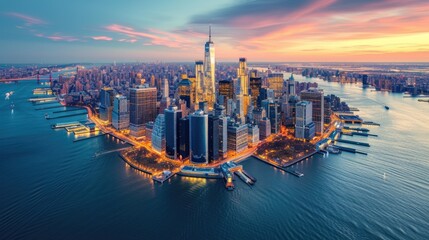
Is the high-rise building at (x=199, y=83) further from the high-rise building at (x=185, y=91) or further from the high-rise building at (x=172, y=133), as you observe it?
the high-rise building at (x=172, y=133)

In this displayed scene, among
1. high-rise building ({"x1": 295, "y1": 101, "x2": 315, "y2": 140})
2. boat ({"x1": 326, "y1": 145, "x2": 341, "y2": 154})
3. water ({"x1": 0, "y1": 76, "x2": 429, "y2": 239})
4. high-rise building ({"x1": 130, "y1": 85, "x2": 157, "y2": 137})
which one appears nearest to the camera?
water ({"x1": 0, "y1": 76, "x2": 429, "y2": 239})

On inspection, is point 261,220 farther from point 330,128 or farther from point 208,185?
point 330,128

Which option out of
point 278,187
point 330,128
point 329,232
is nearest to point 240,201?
point 278,187

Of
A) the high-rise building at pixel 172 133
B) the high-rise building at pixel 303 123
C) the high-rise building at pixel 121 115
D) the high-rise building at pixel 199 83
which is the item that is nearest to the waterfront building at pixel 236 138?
the high-rise building at pixel 172 133

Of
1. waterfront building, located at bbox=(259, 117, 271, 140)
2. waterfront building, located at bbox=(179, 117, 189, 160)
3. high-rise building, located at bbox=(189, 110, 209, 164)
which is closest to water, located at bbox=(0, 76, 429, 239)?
high-rise building, located at bbox=(189, 110, 209, 164)

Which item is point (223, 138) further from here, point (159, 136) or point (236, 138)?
point (159, 136)

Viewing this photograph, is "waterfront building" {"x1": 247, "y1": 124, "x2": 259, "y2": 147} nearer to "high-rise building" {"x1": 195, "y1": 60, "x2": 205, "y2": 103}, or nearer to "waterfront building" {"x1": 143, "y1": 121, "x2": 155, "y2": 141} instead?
"waterfront building" {"x1": 143, "y1": 121, "x2": 155, "y2": 141}
